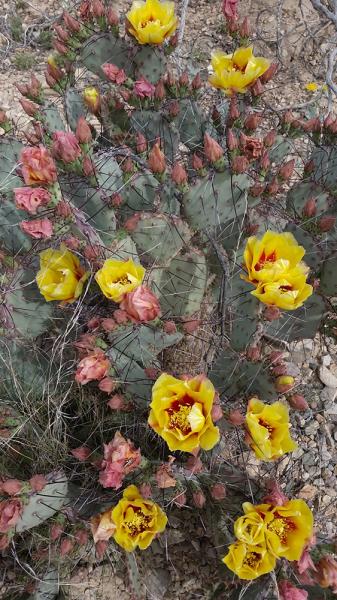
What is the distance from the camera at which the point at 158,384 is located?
1.23 metres

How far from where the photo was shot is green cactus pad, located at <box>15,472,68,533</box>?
131cm

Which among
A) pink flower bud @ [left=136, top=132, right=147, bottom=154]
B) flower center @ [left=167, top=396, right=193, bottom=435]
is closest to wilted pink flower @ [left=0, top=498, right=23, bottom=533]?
flower center @ [left=167, top=396, right=193, bottom=435]

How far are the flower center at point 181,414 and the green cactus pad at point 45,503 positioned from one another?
1.28ft

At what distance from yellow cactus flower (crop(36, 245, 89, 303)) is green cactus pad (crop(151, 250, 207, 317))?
9.8 inches

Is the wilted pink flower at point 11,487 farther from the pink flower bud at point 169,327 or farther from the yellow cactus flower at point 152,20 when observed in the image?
the yellow cactus flower at point 152,20

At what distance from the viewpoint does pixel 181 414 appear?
1.22m

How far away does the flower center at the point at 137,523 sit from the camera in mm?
1293

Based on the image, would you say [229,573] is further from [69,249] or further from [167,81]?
[167,81]

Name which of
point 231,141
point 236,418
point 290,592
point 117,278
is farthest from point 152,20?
point 290,592

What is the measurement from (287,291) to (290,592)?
26.5 inches

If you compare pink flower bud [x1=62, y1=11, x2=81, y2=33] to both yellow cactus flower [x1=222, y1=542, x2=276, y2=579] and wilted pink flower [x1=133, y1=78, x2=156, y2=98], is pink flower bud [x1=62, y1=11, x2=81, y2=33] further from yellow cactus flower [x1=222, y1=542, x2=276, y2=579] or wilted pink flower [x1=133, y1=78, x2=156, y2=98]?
yellow cactus flower [x1=222, y1=542, x2=276, y2=579]

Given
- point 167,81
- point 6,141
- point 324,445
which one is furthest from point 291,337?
point 6,141

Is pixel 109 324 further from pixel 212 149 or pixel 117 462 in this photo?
pixel 212 149

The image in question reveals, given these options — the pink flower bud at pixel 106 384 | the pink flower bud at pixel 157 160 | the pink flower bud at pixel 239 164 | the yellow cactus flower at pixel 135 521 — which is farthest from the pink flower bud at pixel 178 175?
the yellow cactus flower at pixel 135 521
